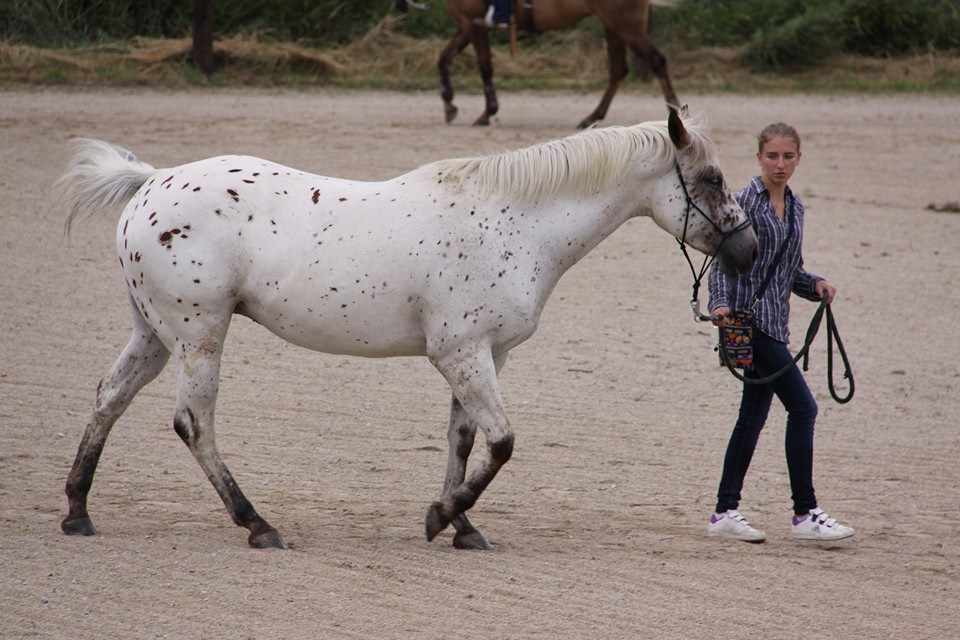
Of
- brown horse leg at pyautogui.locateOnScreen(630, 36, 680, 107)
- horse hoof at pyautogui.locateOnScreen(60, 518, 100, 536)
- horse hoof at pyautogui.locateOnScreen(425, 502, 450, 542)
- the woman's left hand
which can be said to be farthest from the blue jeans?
brown horse leg at pyautogui.locateOnScreen(630, 36, 680, 107)

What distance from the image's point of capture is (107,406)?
15.4ft

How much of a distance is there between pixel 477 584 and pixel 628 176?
1.58 m

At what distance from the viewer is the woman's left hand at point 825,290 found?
479 cm

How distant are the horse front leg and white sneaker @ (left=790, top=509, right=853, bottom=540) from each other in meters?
1.24

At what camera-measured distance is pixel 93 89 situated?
50.1 feet

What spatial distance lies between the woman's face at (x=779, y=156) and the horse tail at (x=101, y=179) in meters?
2.33

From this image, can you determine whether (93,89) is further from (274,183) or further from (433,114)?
(274,183)

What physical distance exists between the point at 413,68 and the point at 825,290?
1394 centimetres

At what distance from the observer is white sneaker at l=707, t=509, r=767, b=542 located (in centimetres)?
483

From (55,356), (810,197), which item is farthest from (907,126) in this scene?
(55,356)

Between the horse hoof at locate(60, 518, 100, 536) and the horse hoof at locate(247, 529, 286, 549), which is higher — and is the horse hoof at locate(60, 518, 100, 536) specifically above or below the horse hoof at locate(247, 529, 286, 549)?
below

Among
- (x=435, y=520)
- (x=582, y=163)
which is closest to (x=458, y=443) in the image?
(x=435, y=520)

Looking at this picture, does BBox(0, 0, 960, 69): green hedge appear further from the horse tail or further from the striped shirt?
the striped shirt

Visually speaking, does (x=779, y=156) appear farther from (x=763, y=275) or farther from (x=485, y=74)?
(x=485, y=74)
